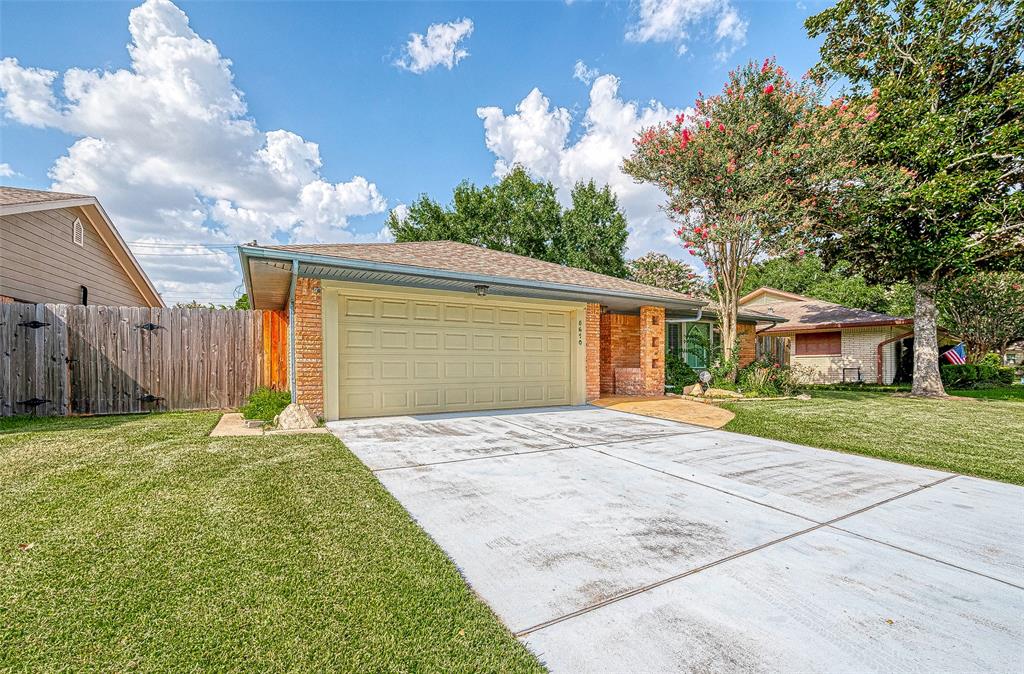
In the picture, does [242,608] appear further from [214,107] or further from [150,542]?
[214,107]

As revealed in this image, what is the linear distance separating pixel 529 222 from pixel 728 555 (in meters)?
23.1

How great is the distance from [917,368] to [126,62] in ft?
71.1

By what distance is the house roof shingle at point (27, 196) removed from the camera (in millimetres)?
8096

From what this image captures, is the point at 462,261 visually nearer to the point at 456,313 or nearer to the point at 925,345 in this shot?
the point at 456,313

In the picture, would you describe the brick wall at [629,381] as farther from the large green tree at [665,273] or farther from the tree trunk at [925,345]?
the large green tree at [665,273]

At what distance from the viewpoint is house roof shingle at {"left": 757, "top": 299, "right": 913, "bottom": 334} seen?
659 inches

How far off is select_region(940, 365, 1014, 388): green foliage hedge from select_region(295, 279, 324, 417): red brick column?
2245 centimetres

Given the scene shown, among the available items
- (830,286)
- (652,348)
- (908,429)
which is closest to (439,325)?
(652,348)

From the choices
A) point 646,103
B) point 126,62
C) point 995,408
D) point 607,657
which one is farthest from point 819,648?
point 646,103

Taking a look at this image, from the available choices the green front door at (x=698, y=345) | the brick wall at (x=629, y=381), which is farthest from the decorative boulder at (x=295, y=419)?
the green front door at (x=698, y=345)

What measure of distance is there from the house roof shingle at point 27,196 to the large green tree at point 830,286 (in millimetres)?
25935

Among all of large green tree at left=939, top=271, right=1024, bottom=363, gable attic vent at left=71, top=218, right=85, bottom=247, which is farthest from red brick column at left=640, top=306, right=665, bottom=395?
large green tree at left=939, top=271, right=1024, bottom=363

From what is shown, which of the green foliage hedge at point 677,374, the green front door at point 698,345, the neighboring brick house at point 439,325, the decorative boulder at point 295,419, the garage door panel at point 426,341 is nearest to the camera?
the decorative boulder at point 295,419

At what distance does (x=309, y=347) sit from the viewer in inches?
270
